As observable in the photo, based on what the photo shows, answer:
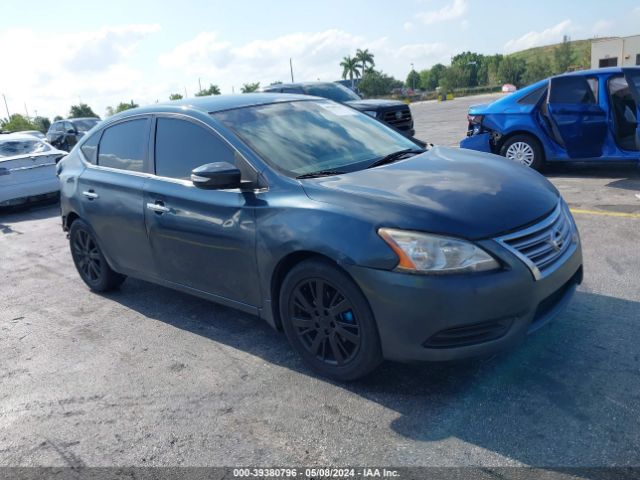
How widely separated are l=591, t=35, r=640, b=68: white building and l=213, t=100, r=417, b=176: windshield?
70287mm

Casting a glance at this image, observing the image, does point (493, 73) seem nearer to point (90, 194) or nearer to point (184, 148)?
point (90, 194)

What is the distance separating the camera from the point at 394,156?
4082 millimetres

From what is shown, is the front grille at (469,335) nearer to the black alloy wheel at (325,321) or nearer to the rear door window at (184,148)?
the black alloy wheel at (325,321)

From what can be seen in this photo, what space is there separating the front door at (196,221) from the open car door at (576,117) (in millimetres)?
6022

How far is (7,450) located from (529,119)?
306 inches

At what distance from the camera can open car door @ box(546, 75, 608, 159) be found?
7949 millimetres

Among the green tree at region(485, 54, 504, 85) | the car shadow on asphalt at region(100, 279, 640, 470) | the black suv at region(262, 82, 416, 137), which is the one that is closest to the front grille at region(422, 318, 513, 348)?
the car shadow on asphalt at region(100, 279, 640, 470)

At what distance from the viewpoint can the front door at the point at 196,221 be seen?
3682 mm

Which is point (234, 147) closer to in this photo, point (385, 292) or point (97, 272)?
point (385, 292)

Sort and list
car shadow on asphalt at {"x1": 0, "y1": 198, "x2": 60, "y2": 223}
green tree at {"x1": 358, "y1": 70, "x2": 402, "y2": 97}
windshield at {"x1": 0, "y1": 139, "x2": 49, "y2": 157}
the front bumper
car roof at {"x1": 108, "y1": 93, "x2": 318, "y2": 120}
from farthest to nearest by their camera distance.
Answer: green tree at {"x1": 358, "y1": 70, "x2": 402, "y2": 97}, windshield at {"x1": 0, "y1": 139, "x2": 49, "y2": 157}, car shadow on asphalt at {"x1": 0, "y1": 198, "x2": 60, "y2": 223}, car roof at {"x1": 108, "y1": 93, "x2": 318, "y2": 120}, the front bumper

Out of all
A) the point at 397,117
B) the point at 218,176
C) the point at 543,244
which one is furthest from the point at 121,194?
the point at 397,117

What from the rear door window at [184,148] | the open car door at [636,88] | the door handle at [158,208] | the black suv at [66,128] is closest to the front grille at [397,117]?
the open car door at [636,88]

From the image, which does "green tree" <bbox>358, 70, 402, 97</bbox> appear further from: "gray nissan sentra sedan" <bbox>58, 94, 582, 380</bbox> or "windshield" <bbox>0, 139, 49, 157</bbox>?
"gray nissan sentra sedan" <bbox>58, 94, 582, 380</bbox>

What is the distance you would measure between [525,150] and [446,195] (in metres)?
6.06
